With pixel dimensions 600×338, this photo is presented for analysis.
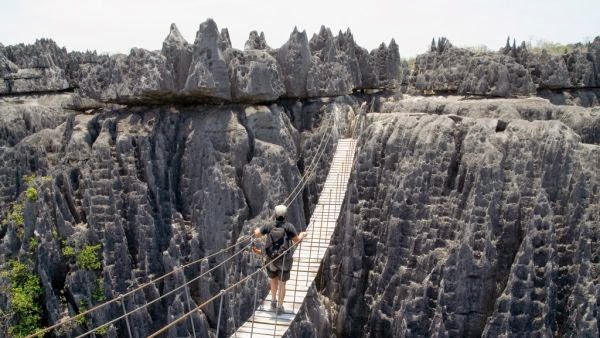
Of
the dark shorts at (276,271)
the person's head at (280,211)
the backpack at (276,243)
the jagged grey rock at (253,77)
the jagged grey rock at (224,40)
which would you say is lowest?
the dark shorts at (276,271)

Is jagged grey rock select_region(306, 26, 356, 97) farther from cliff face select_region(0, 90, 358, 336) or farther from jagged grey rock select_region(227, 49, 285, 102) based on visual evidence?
jagged grey rock select_region(227, 49, 285, 102)

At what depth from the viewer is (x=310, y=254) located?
1138cm

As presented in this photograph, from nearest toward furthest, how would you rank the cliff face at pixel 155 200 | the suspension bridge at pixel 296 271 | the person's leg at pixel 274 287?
the suspension bridge at pixel 296 271 → the person's leg at pixel 274 287 → the cliff face at pixel 155 200

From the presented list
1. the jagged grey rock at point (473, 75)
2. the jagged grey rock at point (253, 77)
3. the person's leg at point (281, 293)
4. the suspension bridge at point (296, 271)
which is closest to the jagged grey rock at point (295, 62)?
the jagged grey rock at point (253, 77)

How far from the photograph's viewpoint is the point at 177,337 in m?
15.2

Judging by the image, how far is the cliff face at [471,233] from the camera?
9875 millimetres

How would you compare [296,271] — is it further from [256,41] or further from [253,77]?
[256,41]

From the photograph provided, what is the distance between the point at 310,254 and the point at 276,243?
5.98 feet

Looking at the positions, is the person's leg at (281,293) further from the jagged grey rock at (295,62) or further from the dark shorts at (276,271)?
the jagged grey rock at (295,62)

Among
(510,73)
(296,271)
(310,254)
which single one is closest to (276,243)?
(296,271)

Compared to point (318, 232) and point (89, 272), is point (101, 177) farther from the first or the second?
point (318, 232)

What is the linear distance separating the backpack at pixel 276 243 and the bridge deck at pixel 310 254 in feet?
3.08

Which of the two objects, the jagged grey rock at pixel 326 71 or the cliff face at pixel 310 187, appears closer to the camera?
the cliff face at pixel 310 187

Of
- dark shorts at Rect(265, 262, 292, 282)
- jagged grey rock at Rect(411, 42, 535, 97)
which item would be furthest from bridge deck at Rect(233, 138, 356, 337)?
jagged grey rock at Rect(411, 42, 535, 97)
